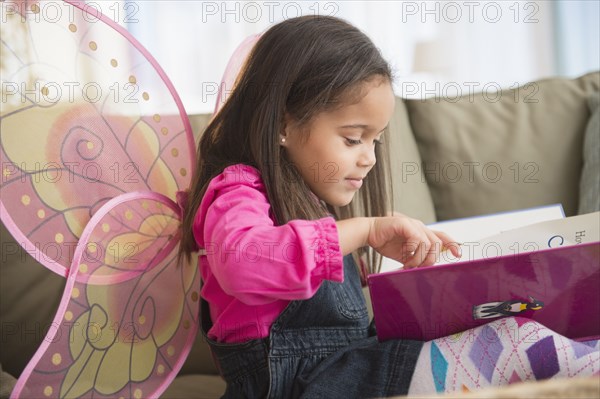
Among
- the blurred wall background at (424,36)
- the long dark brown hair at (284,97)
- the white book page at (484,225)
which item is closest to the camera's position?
the long dark brown hair at (284,97)

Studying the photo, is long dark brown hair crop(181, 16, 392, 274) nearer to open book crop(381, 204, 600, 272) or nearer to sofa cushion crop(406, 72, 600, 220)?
open book crop(381, 204, 600, 272)

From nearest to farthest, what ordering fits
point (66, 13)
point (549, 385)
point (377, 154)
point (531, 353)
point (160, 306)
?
point (549, 385), point (531, 353), point (66, 13), point (160, 306), point (377, 154)

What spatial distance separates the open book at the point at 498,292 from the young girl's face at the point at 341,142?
19 centimetres

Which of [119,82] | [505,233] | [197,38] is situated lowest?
[505,233]

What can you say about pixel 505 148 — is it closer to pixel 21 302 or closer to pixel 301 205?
pixel 301 205

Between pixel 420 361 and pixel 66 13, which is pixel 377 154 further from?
pixel 66 13

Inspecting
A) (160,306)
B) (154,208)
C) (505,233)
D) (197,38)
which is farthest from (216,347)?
(197,38)

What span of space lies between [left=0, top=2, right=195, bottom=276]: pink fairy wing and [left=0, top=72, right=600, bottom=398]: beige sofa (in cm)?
31

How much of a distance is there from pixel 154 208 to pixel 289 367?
286 millimetres

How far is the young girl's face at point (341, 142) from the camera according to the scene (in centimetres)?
90

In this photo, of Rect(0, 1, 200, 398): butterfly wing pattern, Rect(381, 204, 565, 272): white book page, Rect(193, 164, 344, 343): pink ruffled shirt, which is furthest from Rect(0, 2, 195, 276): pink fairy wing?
Rect(381, 204, 565, 272): white book page

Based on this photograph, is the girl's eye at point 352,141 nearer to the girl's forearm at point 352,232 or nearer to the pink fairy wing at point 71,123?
the girl's forearm at point 352,232

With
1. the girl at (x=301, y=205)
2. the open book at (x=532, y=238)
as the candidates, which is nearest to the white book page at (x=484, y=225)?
the open book at (x=532, y=238)

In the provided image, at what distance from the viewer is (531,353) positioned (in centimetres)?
74
